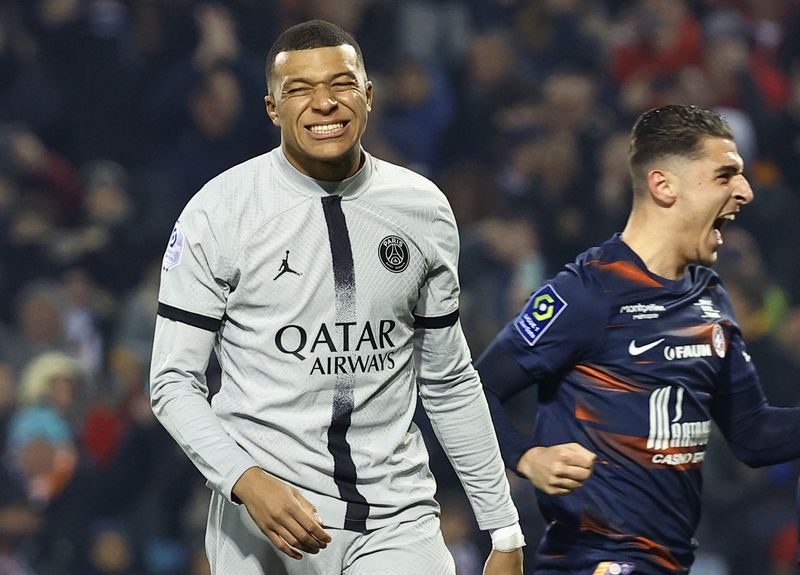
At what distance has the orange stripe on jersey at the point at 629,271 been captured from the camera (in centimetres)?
350

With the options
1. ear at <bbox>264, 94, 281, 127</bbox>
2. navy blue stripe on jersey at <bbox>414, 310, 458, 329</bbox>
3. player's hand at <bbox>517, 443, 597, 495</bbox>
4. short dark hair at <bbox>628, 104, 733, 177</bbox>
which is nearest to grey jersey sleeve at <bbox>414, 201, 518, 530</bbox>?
navy blue stripe on jersey at <bbox>414, 310, 458, 329</bbox>

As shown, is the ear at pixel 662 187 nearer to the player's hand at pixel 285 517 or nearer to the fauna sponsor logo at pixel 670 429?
the fauna sponsor logo at pixel 670 429

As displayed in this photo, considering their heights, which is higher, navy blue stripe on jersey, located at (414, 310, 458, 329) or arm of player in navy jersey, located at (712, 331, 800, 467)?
navy blue stripe on jersey, located at (414, 310, 458, 329)

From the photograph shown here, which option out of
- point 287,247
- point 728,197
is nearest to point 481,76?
point 728,197

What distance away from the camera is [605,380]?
11.3ft

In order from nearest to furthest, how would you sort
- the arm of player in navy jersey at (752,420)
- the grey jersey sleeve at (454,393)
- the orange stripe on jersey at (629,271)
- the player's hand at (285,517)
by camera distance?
the player's hand at (285,517)
the grey jersey sleeve at (454,393)
the orange stripe on jersey at (629,271)
the arm of player in navy jersey at (752,420)

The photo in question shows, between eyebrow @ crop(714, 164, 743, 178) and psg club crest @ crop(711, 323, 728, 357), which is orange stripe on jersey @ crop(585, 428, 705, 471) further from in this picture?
eyebrow @ crop(714, 164, 743, 178)

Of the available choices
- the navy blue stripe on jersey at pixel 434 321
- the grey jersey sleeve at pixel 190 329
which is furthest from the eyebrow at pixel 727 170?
the grey jersey sleeve at pixel 190 329

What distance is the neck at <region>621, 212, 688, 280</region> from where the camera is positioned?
3.55m

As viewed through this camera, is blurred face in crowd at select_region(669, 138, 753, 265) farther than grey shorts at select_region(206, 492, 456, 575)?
Yes

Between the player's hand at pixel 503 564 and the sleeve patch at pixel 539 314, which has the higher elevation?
the sleeve patch at pixel 539 314

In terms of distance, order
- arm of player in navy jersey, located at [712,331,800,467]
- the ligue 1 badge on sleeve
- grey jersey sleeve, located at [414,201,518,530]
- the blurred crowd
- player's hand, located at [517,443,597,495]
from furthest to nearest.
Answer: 1. the blurred crowd
2. arm of player in navy jersey, located at [712,331,800,467]
3. the ligue 1 badge on sleeve
4. player's hand, located at [517,443,597,495]
5. grey jersey sleeve, located at [414,201,518,530]

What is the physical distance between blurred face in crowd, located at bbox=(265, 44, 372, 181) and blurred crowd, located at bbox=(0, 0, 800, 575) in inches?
137

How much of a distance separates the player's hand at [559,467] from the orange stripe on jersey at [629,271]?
0.44 metres
